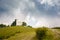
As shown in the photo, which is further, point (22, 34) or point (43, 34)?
point (22, 34)

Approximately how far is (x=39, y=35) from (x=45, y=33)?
1.69 m

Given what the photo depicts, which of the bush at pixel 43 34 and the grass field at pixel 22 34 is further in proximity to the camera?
the grass field at pixel 22 34

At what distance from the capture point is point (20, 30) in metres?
59.2

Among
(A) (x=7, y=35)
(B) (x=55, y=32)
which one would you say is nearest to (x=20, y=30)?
(A) (x=7, y=35)

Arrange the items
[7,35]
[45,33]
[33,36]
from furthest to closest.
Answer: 1. [7,35]
2. [33,36]
3. [45,33]

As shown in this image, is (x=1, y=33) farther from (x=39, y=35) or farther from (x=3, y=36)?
(x=39, y=35)

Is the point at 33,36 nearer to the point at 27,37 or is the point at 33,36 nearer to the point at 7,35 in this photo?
the point at 27,37

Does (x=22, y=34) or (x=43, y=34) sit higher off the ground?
(x=43, y=34)

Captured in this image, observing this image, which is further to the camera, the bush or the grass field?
the grass field

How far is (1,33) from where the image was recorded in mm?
59219

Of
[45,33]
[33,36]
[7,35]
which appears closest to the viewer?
[45,33]

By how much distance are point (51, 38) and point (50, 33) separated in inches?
60.7

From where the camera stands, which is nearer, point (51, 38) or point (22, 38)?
point (51, 38)

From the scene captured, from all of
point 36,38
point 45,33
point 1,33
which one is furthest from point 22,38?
point 1,33
